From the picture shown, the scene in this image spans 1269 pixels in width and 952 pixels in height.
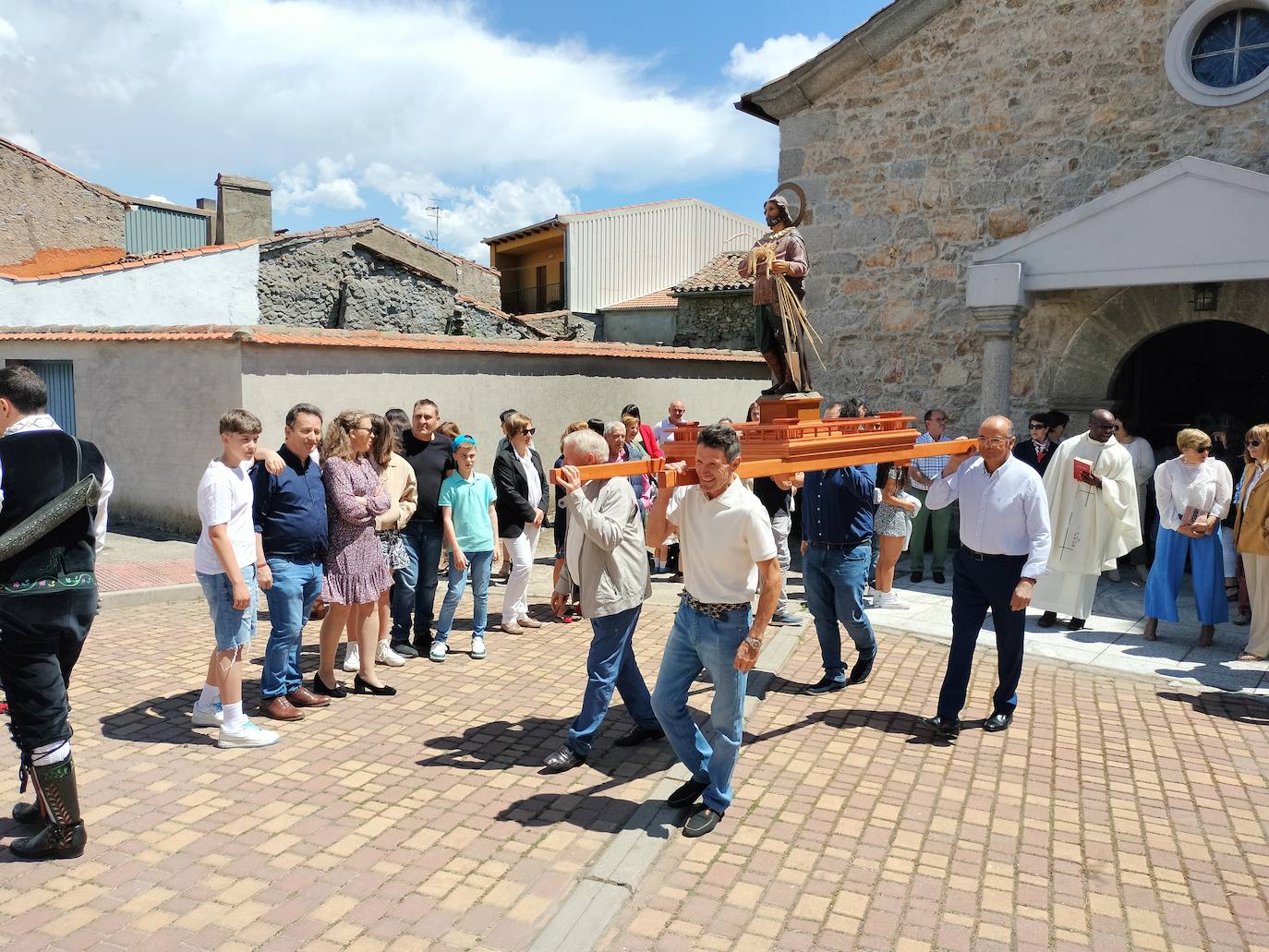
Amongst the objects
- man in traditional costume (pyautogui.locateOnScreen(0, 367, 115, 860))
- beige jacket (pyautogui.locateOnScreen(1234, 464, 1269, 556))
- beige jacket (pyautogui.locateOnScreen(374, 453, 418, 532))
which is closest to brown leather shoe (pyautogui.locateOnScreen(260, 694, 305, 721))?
beige jacket (pyautogui.locateOnScreen(374, 453, 418, 532))

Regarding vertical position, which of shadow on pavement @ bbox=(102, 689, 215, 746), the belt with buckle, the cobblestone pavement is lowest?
the cobblestone pavement

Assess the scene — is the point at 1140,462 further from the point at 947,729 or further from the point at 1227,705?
the point at 947,729

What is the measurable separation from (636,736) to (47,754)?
295 centimetres

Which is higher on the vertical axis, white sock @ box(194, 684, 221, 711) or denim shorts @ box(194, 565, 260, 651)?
denim shorts @ box(194, 565, 260, 651)

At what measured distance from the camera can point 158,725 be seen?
548 cm

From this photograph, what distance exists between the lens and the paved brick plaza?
142 inches

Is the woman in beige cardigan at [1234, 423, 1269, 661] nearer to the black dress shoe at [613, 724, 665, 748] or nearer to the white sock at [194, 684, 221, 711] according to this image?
the black dress shoe at [613, 724, 665, 748]

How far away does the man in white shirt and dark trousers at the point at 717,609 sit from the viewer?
4133 mm

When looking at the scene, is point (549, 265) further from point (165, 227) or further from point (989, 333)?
point (989, 333)

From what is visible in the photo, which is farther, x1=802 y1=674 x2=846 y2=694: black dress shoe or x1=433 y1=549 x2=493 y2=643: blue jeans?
x1=433 y1=549 x2=493 y2=643: blue jeans

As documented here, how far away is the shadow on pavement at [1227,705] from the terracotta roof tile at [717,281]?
1709 centimetres

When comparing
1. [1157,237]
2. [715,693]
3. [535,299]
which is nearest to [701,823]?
[715,693]

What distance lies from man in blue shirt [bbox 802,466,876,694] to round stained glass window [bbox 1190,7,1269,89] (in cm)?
708

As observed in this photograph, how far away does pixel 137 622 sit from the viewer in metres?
7.92
